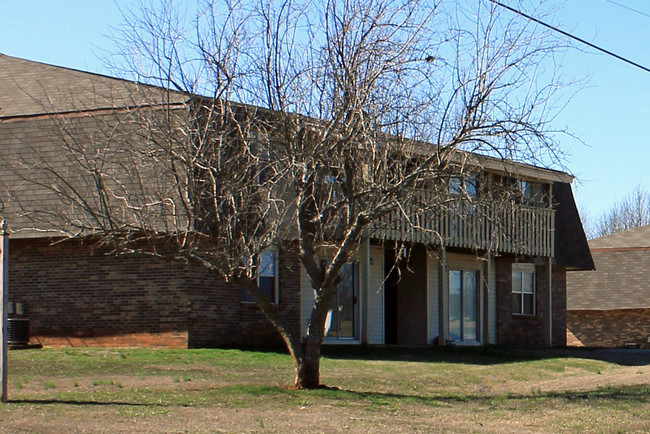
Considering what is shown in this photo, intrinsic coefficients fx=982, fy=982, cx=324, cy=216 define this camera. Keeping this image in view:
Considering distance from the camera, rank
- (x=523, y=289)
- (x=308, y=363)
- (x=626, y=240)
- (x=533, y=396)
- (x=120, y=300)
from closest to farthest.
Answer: (x=308, y=363) < (x=533, y=396) < (x=120, y=300) < (x=523, y=289) < (x=626, y=240)

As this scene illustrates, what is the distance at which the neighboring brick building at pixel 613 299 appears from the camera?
34844mm

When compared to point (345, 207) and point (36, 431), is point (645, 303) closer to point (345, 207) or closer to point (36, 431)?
point (345, 207)

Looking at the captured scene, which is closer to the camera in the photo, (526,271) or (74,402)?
(74,402)

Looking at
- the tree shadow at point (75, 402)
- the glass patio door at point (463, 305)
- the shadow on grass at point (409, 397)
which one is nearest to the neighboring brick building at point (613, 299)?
the glass patio door at point (463, 305)

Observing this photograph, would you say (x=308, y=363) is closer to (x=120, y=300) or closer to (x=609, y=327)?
(x=120, y=300)

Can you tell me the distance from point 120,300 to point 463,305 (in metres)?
10.6

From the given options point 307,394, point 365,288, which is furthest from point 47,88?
point 307,394

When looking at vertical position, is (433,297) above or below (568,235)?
below

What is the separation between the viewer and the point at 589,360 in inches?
824

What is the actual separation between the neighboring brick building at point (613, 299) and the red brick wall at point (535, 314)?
16.5 feet

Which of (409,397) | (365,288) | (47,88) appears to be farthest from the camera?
(365,288)

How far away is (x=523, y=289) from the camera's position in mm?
29219

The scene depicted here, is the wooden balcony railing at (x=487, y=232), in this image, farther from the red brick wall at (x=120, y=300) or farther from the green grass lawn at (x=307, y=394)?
the red brick wall at (x=120, y=300)

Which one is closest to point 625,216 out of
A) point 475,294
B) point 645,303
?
point 645,303
